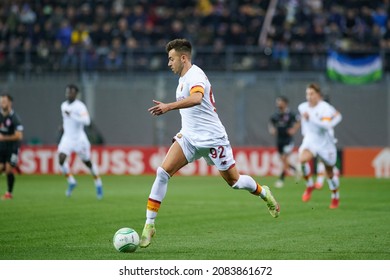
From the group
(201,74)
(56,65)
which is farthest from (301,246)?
(56,65)

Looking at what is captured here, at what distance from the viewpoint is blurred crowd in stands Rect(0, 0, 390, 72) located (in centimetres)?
3111

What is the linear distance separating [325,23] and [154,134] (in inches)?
295

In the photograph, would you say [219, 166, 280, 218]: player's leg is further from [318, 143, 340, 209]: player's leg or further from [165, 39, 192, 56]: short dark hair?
[318, 143, 340, 209]: player's leg

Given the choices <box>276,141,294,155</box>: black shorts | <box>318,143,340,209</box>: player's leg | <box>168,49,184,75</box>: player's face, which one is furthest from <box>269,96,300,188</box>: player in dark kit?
<box>168,49,184,75</box>: player's face

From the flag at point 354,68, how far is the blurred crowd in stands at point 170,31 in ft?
1.18

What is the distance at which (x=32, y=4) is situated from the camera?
34.6 metres

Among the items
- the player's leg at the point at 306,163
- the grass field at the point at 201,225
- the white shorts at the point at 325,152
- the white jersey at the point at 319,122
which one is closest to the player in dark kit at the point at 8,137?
the grass field at the point at 201,225

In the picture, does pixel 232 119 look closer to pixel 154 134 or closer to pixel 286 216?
pixel 154 134

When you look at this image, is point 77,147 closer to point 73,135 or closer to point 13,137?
point 73,135

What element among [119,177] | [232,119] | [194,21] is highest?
[194,21]

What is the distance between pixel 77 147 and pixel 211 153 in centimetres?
973

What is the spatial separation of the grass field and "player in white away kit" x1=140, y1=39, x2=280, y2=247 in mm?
687

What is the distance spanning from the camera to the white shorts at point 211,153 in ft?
39.2

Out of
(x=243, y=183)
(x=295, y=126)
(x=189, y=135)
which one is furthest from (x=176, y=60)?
(x=295, y=126)
